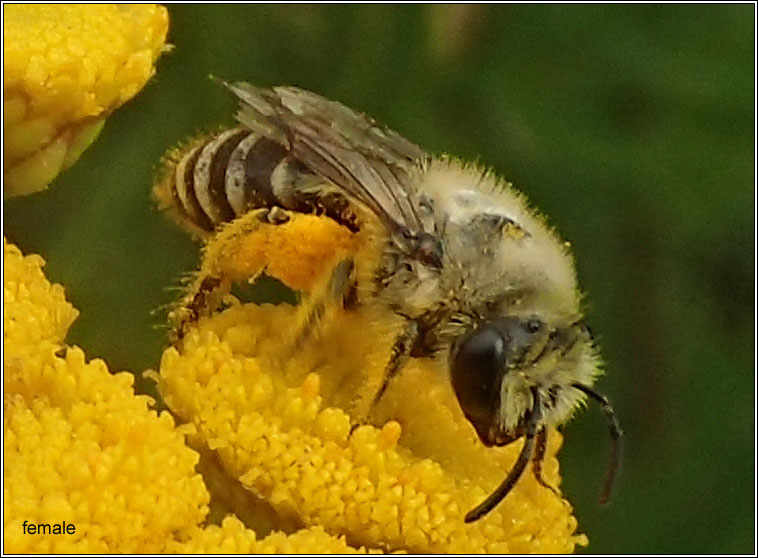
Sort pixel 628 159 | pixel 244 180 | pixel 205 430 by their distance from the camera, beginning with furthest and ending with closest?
pixel 628 159
pixel 244 180
pixel 205 430

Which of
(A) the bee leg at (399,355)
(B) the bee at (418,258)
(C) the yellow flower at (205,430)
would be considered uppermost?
(B) the bee at (418,258)

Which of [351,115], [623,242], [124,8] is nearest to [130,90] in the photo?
[124,8]

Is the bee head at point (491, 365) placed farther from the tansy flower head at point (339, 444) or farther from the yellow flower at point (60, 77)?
the yellow flower at point (60, 77)

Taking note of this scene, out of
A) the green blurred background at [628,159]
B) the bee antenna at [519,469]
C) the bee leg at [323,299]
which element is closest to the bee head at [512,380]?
the bee antenna at [519,469]

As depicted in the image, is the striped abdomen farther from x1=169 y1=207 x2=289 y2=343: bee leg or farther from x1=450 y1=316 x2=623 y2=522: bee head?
x1=450 y1=316 x2=623 y2=522: bee head

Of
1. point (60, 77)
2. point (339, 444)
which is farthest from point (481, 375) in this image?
point (60, 77)

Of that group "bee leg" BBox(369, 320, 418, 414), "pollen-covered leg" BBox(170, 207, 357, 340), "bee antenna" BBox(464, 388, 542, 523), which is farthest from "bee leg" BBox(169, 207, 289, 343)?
"bee antenna" BBox(464, 388, 542, 523)

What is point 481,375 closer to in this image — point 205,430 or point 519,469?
point 519,469
